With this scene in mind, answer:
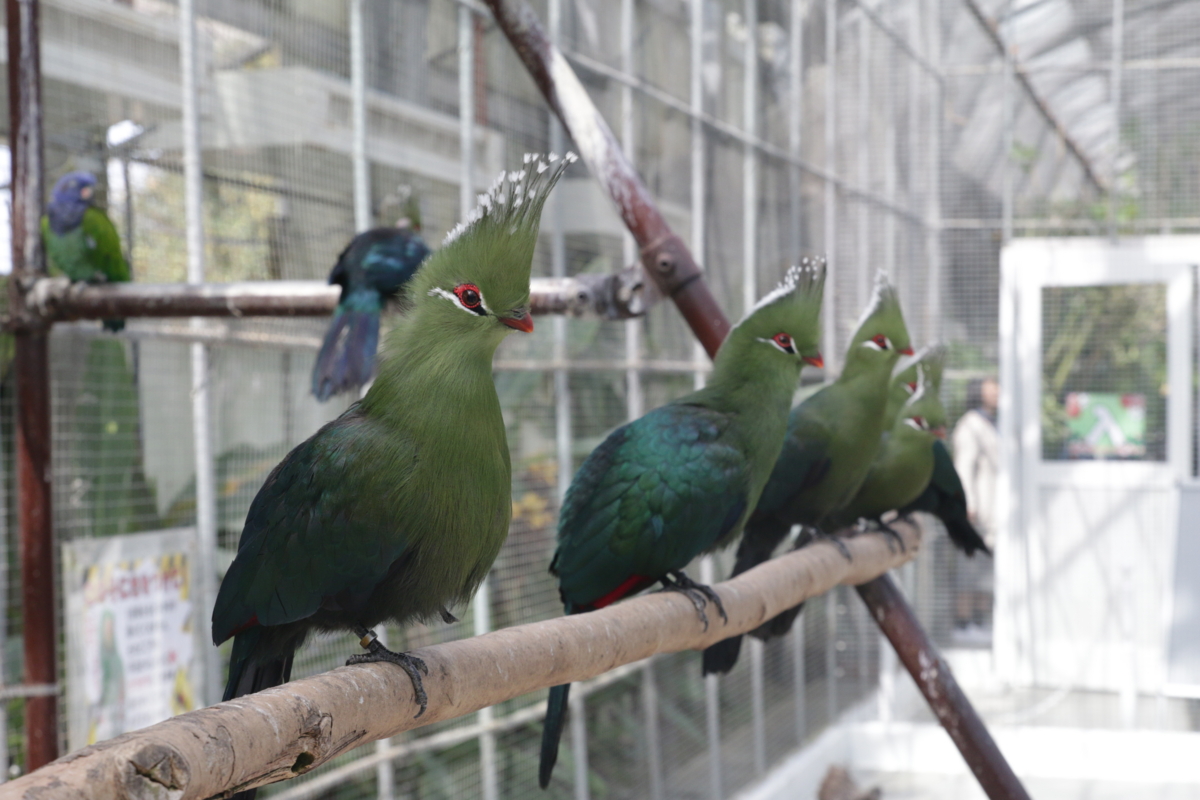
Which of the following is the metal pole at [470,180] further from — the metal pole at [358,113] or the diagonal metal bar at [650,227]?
the diagonal metal bar at [650,227]

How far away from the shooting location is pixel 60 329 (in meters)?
2.76

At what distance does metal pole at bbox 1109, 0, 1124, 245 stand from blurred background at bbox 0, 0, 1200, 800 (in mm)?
35

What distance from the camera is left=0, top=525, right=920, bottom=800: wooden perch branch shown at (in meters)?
0.84

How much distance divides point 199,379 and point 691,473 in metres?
1.62

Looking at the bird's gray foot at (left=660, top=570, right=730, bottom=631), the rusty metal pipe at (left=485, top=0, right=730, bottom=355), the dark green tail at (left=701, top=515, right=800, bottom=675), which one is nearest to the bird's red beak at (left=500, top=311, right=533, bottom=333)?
the bird's gray foot at (left=660, top=570, right=730, bottom=631)

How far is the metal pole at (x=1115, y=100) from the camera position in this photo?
583cm

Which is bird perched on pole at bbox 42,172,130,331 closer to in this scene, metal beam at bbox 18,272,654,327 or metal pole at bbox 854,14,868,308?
metal beam at bbox 18,272,654,327

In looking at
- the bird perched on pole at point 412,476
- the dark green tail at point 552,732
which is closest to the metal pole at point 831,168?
the dark green tail at point 552,732

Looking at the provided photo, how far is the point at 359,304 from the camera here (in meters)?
2.41

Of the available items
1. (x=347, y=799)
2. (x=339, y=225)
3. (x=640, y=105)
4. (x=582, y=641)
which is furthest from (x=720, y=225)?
(x=582, y=641)

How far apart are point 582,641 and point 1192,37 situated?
18.7ft

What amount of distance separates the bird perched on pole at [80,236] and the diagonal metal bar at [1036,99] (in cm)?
496

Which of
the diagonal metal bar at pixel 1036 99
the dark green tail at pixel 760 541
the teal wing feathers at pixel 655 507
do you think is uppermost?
the diagonal metal bar at pixel 1036 99

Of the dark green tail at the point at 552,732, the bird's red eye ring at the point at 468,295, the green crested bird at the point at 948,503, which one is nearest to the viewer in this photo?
the bird's red eye ring at the point at 468,295
